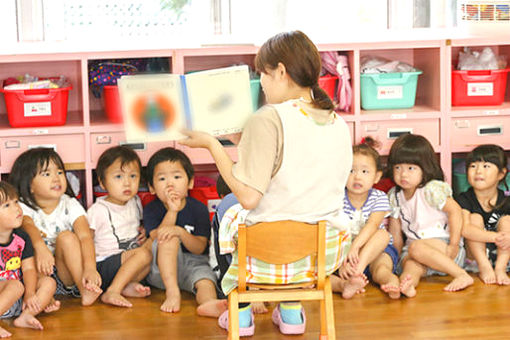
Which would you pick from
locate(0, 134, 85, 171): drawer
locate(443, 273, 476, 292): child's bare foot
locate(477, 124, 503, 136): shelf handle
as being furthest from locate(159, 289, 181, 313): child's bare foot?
locate(477, 124, 503, 136): shelf handle

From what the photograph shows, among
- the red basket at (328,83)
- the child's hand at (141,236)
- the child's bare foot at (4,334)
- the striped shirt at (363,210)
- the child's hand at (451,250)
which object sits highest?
the red basket at (328,83)

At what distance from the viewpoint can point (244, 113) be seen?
8.18 ft

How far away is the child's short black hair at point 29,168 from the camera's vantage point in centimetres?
306

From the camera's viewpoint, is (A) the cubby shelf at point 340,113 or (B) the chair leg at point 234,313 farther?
(A) the cubby shelf at point 340,113

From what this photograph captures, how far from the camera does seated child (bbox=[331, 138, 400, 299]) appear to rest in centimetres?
301

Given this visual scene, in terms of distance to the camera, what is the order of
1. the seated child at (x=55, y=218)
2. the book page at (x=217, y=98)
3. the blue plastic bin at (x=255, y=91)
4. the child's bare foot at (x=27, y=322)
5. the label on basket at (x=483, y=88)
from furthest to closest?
the label on basket at (x=483, y=88), the blue plastic bin at (x=255, y=91), the seated child at (x=55, y=218), the child's bare foot at (x=27, y=322), the book page at (x=217, y=98)

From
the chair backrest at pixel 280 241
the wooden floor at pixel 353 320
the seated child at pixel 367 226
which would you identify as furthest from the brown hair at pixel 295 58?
the seated child at pixel 367 226

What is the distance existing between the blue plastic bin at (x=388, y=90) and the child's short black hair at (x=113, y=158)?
1.02 metres

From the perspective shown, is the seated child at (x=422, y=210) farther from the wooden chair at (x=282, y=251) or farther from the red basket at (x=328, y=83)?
the wooden chair at (x=282, y=251)

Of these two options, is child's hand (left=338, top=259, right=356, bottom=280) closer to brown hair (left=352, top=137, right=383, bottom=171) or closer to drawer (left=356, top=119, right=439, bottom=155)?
brown hair (left=352, top=137, right=383, bottom=171)

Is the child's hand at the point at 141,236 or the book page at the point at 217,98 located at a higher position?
the book page at the point at 217,98

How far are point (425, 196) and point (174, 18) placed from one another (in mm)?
1603

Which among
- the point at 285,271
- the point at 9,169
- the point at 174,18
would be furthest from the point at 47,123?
the point at 285,271

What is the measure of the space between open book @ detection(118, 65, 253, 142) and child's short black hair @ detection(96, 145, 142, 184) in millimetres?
591
